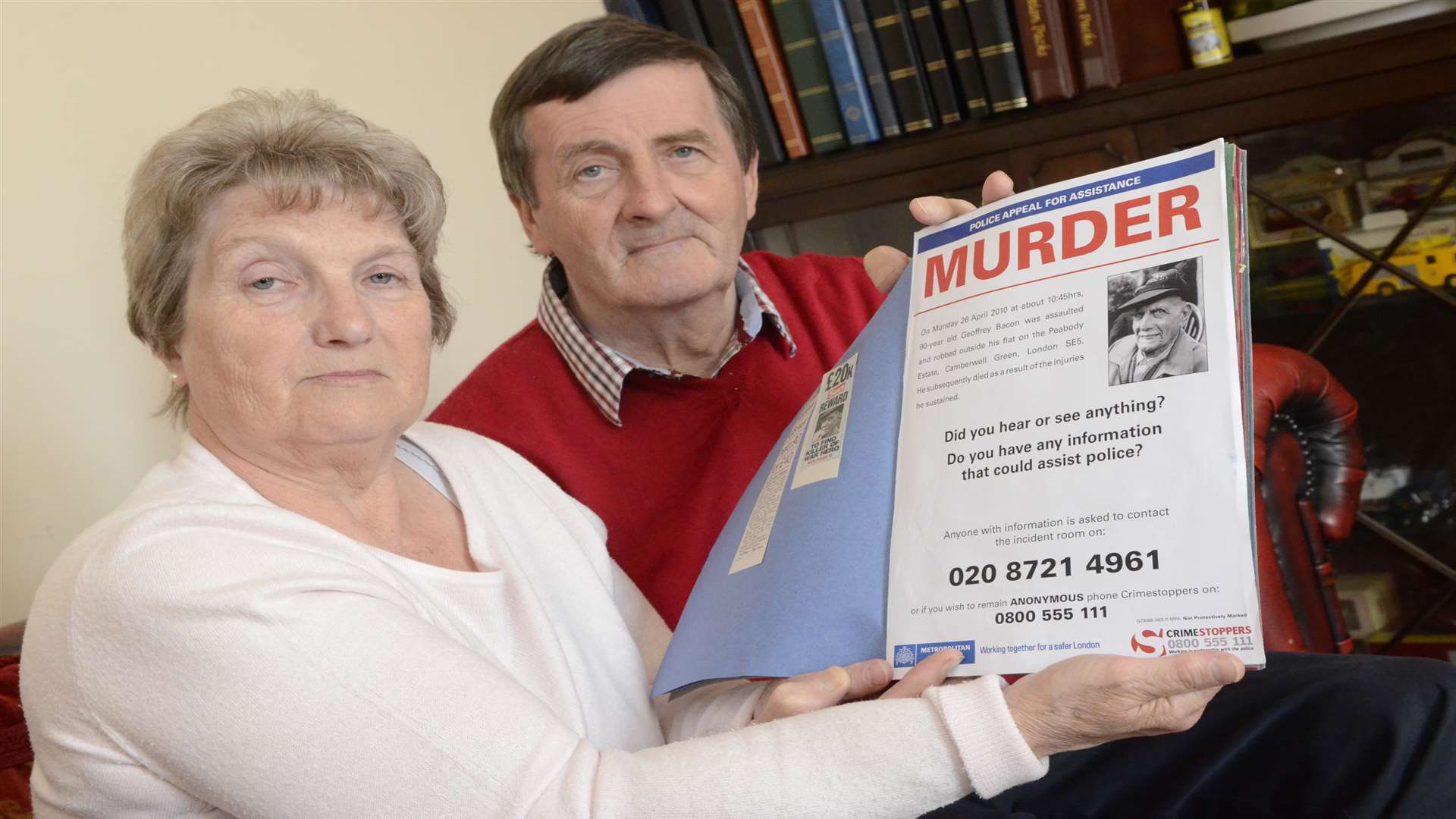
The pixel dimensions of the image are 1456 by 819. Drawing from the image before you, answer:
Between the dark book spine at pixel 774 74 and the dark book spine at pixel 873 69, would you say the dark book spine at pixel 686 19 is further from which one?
the dark book spine at pixel 873 69

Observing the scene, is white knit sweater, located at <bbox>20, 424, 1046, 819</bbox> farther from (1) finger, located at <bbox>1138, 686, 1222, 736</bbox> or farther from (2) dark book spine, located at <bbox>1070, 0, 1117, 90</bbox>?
(2) dark book spine, located at <bbox>1070, 0, 1117, 90</bbox>

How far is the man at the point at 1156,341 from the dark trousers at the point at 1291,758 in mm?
350

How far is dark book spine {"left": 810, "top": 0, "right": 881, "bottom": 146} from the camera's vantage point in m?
1.88

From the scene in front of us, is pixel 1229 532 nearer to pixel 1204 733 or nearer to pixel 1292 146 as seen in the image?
pixel 1204 733

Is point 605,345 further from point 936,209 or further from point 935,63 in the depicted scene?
point 935,63

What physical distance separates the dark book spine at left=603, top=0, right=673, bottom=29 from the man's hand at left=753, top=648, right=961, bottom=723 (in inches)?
51.5

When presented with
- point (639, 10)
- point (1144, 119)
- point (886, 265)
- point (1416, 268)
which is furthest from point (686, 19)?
point (1416, 268)

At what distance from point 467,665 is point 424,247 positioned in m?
0.47

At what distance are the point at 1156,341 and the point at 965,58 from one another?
1098 mm

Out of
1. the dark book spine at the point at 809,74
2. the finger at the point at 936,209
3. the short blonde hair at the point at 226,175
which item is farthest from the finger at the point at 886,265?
the dark book spine at the point at 809,74

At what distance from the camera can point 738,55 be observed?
1936 millimetres

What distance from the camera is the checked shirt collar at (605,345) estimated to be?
1445mm

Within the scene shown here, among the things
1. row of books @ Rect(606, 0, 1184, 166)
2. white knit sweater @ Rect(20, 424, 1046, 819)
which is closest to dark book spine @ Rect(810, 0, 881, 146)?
row of books @ Rect(606, 0, 1184, 166)

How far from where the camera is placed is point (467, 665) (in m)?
0.88
